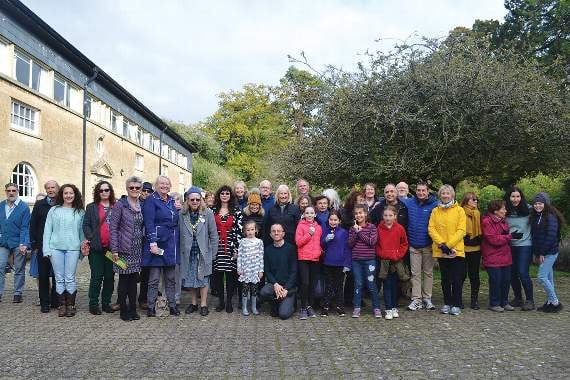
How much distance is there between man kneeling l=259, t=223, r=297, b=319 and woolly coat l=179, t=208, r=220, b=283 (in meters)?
0.86

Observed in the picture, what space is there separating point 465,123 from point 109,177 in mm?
21816

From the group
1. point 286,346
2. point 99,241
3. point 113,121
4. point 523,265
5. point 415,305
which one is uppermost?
point 113,121

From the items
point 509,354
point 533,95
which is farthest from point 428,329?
point 533,95

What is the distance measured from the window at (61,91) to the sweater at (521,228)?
18338 millimetres

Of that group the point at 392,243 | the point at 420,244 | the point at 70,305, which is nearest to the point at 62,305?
the point at 70,305

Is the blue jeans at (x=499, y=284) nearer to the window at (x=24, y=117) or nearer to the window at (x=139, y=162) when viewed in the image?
the window at (x=24, y=117)

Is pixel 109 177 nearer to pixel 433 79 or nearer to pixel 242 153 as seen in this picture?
pixel 433 79

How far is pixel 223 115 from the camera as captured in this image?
55.1 metres

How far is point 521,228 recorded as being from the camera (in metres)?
7.62

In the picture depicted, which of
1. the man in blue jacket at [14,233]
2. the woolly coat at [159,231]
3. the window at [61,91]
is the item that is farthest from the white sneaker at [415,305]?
the window at [61,91]

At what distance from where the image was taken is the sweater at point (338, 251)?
7211 millimetres

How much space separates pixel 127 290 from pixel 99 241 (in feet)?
2.77

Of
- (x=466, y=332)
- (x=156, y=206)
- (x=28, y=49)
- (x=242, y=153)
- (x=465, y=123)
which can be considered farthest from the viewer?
(x=242, y=153)

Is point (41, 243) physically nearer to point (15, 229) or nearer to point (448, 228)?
point (15, 229)
